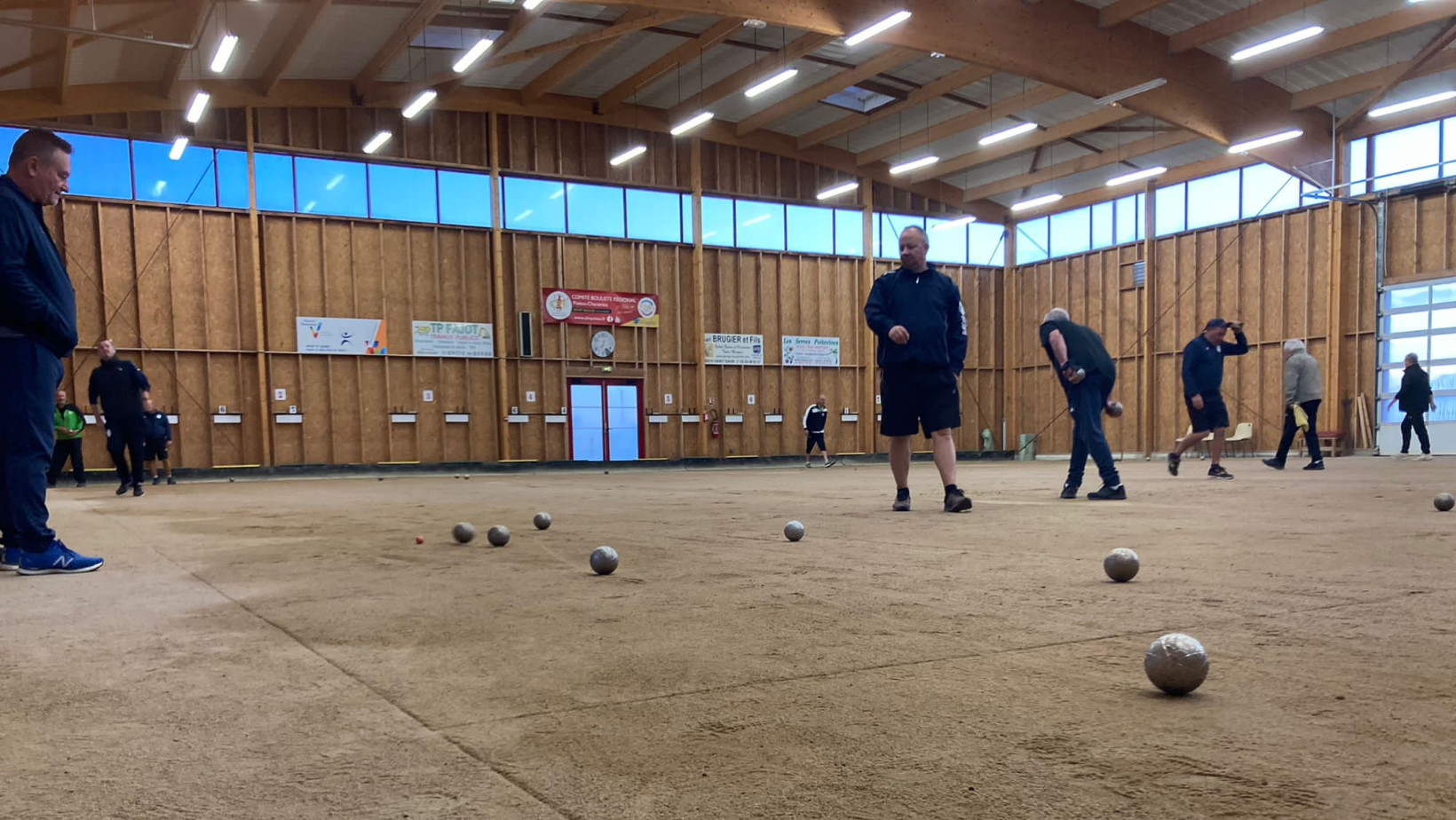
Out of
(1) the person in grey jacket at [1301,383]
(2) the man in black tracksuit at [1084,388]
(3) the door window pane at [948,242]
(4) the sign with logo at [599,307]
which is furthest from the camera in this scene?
(3) the door window pane at [948,242]

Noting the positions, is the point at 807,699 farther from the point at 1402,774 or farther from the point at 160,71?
the point at 160,71

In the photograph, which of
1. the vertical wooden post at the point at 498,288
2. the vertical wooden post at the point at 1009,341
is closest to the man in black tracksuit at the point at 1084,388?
the vertical wooden post at the point at 498,288

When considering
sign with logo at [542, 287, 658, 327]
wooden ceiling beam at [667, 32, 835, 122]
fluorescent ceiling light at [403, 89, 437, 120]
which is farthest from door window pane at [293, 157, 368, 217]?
wooden ceiling beam at [667, 32, 835, 122]

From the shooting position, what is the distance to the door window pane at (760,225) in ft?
83.9

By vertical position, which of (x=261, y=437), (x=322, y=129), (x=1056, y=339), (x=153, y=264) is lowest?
(x=261, y=437)

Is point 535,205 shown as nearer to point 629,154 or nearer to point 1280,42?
point 629,154

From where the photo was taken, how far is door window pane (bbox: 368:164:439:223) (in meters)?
21.4

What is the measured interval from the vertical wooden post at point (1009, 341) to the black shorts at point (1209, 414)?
1850 cm

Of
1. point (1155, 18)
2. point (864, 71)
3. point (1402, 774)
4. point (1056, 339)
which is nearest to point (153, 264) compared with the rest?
point (864, 71)

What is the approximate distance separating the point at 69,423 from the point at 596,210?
12.5 m

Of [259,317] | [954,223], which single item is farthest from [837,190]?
[259,317]

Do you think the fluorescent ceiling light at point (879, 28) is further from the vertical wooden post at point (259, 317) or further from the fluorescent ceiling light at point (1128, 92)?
the vertical wooden post at point (259, 317)

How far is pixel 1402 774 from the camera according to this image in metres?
1.31

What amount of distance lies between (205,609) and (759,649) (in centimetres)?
193
